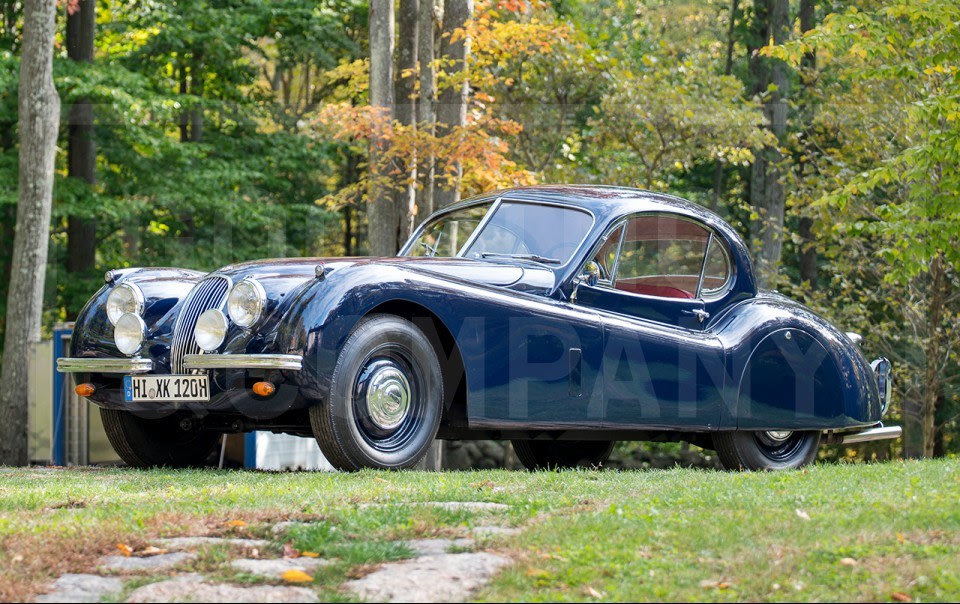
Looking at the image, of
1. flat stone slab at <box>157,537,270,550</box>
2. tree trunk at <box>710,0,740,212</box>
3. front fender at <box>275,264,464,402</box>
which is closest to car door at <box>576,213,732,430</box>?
front fender at <box>275,264,464,402</box>

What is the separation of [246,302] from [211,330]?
0.89 ft

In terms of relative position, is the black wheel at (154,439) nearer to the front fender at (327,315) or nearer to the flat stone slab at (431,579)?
the front fender at (327,315)

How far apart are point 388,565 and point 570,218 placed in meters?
4.64

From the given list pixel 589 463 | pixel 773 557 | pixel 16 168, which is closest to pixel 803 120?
pixel 16 168

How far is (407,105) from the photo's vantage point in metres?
16.0

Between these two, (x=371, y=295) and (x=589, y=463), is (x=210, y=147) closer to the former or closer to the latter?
(x=589, y=463)

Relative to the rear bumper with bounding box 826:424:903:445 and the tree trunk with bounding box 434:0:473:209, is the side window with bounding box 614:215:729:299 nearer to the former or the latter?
the rear bumper with bounding box 826:424:903:445

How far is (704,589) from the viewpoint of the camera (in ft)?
12.4

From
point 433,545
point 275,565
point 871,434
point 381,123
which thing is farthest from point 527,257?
point 381,123

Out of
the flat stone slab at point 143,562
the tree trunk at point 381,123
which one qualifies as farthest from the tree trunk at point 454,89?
the flat stone slab at point 143,562

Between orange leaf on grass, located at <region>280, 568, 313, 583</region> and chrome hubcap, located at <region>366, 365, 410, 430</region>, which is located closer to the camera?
orange leaf on grass, located at <region>280, 568, 313, 583</region>

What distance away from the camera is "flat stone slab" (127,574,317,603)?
3654 millimetres

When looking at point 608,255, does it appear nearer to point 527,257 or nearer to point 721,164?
point 527,257

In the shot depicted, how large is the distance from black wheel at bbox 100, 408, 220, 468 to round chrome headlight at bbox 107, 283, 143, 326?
27.8 inches
